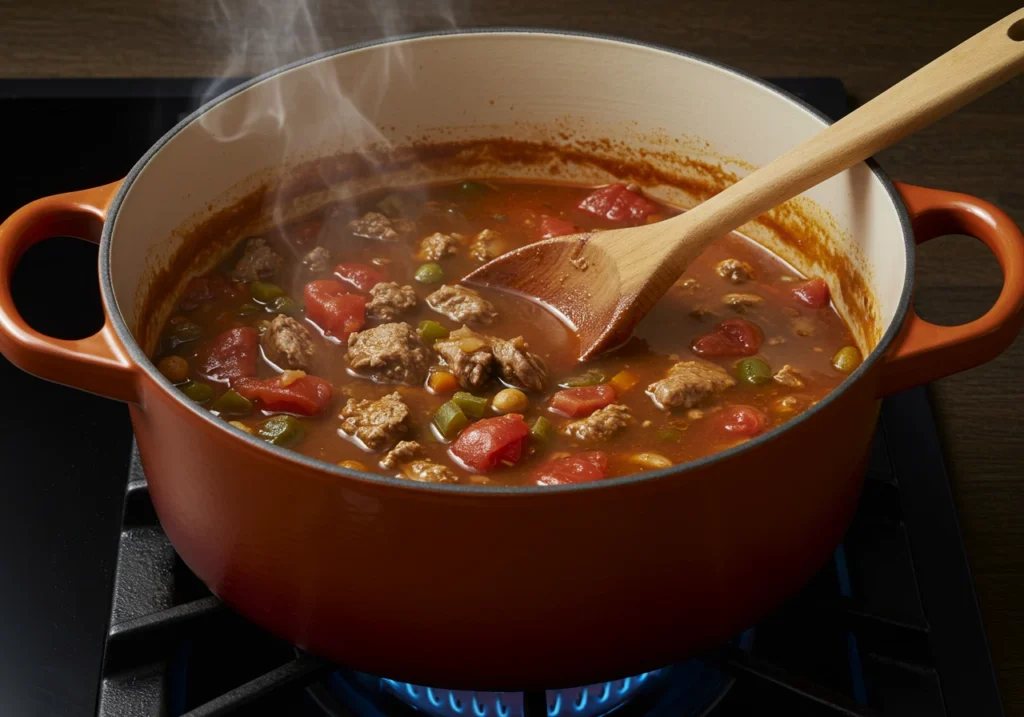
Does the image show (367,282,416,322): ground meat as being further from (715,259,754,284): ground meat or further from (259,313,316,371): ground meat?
(715,259,754,284): ground meat

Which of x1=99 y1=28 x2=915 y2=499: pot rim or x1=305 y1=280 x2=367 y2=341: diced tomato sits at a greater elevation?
x1=99 y1=28 x2=915 y2=499: pot rim

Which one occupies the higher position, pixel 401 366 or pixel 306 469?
pixel 306 469

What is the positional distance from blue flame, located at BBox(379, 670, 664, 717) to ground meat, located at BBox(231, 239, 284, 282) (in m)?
1.01

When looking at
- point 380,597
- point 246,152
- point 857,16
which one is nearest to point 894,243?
point 380,597

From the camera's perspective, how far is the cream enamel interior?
87.4 inches

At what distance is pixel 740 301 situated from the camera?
247cm

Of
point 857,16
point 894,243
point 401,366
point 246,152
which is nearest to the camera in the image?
point 894,243

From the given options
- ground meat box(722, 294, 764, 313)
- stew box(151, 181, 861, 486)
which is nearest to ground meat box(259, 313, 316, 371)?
stew box(151, 181, 861, 486)

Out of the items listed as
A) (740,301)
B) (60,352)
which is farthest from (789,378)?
(60,352)

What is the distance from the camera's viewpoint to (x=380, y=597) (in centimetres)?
154

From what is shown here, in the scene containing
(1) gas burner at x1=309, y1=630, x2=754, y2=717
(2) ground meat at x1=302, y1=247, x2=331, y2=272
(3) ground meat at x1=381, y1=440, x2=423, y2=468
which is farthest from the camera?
(2) ground meat at x1=302, y1=247, x2=331, y2=272

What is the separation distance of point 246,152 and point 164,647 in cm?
111

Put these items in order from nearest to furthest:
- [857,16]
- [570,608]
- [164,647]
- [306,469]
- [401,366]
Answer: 1. [306,469]
2. [570,608]
3. [164,647]
4. [401,366]
5. [857,16]

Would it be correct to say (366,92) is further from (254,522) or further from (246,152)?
(254,522)
